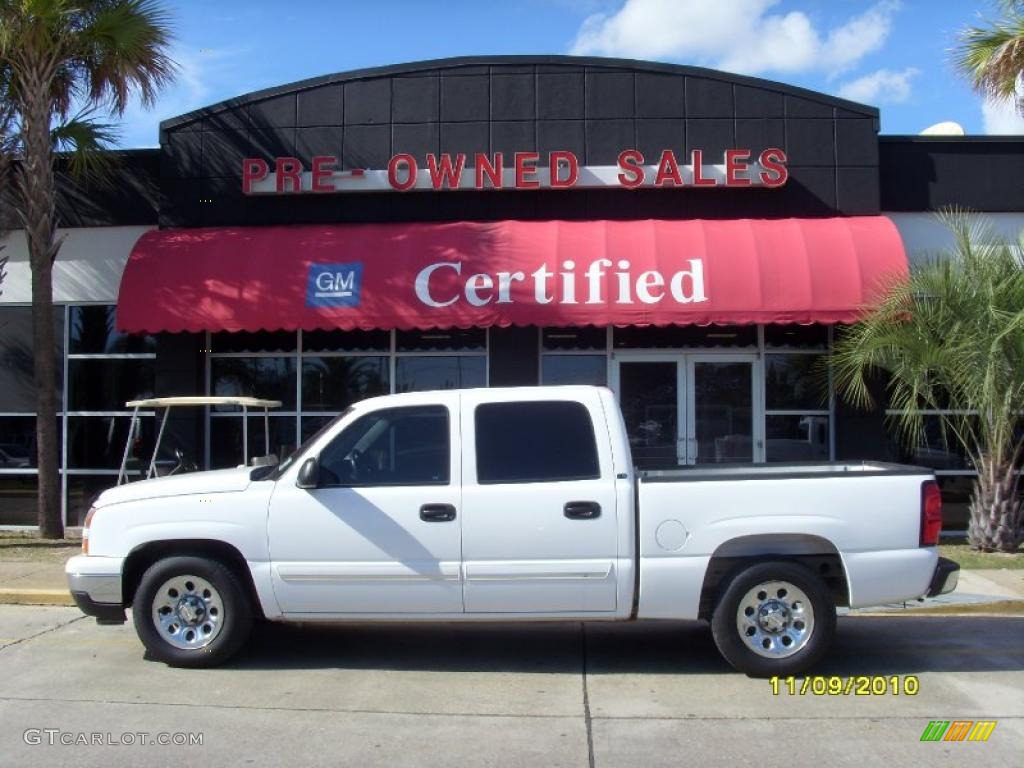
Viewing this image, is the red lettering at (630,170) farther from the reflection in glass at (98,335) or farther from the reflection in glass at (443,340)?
the reflection in glass at (98,335)

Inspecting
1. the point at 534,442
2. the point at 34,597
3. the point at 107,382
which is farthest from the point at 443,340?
the point at 534,442

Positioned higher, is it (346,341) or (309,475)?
(346,341)

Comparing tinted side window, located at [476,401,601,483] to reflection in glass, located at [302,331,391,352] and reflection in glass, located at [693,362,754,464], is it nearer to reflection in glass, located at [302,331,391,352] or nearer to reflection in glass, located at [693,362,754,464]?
reflection in glass, located at [693,362,754,464]

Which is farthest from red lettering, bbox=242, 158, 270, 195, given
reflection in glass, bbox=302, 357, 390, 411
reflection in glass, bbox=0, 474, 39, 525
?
reflection in glass, bbox=0, 474, 39, 525

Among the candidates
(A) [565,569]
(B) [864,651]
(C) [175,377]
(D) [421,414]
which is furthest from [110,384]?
(B) [864,651]

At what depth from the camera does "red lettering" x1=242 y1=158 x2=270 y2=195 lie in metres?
13.9

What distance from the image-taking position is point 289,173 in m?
13.8

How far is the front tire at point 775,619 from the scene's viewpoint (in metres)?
6.48

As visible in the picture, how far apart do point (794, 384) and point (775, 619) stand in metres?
7.42

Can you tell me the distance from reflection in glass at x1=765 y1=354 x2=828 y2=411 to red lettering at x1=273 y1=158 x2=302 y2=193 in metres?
6.94

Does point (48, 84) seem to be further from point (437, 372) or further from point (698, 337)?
point (698, 337)

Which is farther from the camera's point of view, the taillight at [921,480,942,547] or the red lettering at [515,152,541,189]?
the red lettering at [515,152,541,189]

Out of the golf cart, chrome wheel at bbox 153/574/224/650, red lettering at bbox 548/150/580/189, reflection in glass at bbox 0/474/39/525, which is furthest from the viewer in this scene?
reflection in glass at bbox 0/474/39/525

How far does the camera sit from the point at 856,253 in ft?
40.7
